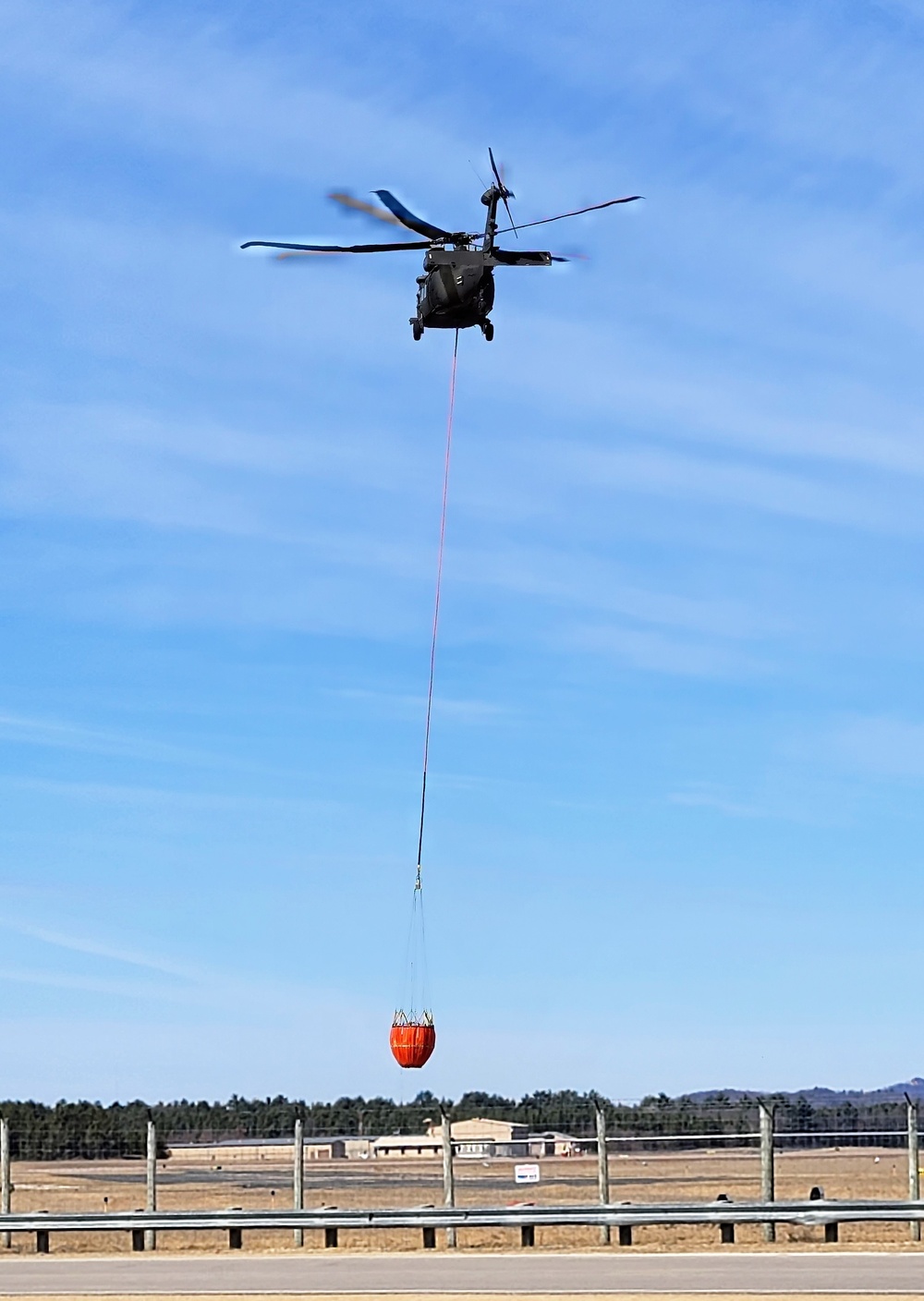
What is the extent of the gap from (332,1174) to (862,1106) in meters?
38.4

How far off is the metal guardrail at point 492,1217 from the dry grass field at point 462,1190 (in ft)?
2.05

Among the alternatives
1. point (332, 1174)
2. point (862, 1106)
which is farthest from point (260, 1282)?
point (332, 1174)

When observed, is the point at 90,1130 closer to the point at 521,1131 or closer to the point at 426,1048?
the point at 426,1048

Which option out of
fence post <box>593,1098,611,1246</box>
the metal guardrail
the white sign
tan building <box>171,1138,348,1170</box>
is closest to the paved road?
the metal guardrail

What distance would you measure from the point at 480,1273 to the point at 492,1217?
3797mm

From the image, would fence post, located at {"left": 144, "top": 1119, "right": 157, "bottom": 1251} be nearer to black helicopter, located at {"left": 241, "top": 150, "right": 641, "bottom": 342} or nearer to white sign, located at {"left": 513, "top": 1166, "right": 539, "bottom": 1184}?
white sign, located at {"left": 513, "top": 1166, "right": 539, "bottom": 1184}

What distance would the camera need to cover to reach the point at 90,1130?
4784cm

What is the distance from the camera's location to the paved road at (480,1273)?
22.1 meters

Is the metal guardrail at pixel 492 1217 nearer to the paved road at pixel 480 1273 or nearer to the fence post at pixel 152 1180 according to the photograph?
the paved road at pixel 480 1273

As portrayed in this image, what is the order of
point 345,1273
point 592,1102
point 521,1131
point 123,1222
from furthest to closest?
point 521,1131
point 592,1102
point 123,1222
point 345,1273

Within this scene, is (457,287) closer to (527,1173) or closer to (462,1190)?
(527,1173)

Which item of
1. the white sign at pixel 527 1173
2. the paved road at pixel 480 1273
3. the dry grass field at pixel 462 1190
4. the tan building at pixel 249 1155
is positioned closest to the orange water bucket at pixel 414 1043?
the paved road at pixel 480 1273

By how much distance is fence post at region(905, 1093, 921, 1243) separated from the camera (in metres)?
27.8

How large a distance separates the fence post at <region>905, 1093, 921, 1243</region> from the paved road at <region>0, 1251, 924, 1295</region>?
2.08 m
